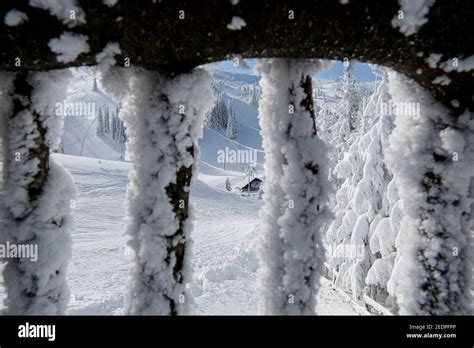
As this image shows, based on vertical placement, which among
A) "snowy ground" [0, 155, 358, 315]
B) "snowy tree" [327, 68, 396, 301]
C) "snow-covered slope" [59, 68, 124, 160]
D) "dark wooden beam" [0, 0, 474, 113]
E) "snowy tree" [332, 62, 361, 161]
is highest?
"snow-covered slope" [59, 68, 124, 160]

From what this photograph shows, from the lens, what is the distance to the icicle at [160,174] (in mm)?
2561

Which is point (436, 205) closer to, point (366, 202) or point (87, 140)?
point (366, 202)

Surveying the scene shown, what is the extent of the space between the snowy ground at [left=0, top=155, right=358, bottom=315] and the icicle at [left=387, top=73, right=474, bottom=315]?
58.2 inches

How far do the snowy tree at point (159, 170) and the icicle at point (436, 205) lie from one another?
188 centimetres

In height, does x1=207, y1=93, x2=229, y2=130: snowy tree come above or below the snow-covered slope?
above

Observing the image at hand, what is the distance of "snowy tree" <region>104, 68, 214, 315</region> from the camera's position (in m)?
2.56

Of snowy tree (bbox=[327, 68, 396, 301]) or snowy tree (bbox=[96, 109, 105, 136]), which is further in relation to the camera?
snowy tree (bbox=[96, 109, 105, 136])

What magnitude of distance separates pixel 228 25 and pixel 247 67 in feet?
1.42

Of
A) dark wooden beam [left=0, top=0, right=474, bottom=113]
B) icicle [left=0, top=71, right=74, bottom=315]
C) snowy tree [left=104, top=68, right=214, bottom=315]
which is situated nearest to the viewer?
dark wooden beam [left=0, top=0, right=474, bottom=113]

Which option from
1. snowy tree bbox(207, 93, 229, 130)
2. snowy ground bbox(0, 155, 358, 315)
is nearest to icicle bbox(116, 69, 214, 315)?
snowy ground bbox(0, 155, 358, 315)

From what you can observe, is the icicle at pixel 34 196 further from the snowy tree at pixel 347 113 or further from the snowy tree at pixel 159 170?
the snowy tree at pixel 347 113

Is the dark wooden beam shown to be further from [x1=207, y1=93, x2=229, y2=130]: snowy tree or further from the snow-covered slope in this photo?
[x1=207, y1=93, x2=229, y2=130]: snowy tree

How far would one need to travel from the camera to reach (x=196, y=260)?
55.8 feet

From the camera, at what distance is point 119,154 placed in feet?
284
